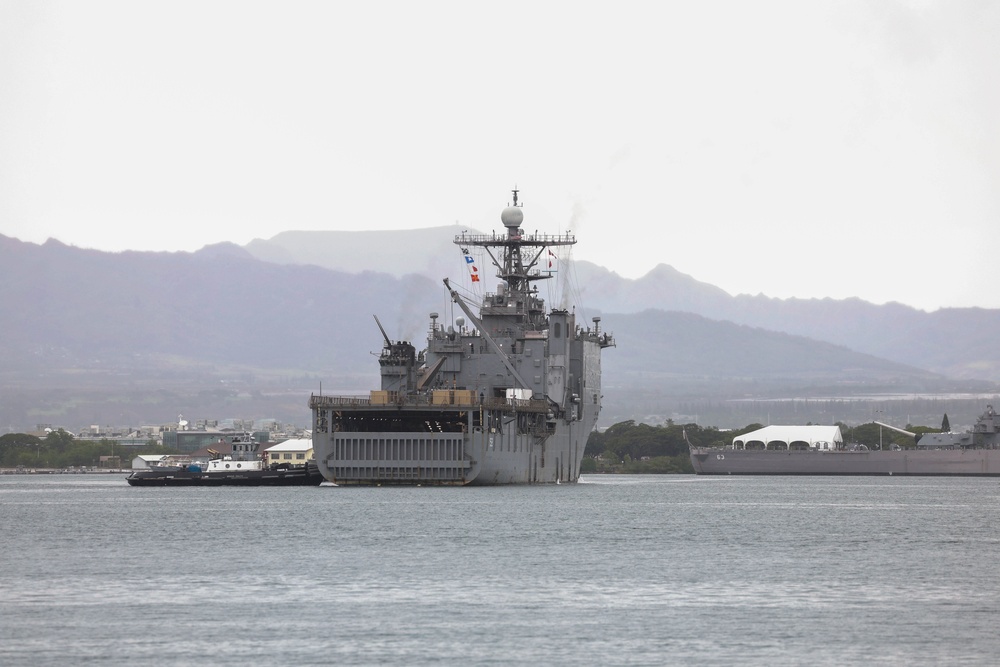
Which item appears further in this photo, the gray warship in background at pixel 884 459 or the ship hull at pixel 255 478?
the gray warship in background at pixel 884 459

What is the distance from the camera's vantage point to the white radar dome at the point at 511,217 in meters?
118

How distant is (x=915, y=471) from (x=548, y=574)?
130402mm

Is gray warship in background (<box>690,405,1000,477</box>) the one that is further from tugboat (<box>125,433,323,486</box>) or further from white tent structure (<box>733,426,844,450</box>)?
tugboat (<box>125,433,323,486</box>)

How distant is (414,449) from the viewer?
9562 centimetres

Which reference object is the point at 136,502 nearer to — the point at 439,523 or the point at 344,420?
the point at 344,420

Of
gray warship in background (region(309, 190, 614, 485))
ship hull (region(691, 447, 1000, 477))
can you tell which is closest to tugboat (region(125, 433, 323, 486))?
gray warship in background (region(309, 190, 614, 485))

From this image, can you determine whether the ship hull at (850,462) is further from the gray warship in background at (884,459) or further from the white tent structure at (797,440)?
the white tent structure at (797,440)

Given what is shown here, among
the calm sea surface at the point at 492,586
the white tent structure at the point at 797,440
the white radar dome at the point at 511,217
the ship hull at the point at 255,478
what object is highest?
the white radar dome at the point at 511,217

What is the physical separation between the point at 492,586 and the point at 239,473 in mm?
66893

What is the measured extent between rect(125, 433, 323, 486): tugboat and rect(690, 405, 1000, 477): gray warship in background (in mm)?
76748

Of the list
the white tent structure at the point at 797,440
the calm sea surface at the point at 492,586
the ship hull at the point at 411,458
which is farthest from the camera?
the white tent structure at the point at 797,440

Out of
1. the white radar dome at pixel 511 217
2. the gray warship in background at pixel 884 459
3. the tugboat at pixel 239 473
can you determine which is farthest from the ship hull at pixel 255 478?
the gray warship in background at pixel 884 459

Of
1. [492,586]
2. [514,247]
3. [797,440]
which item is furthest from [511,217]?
[797,440]

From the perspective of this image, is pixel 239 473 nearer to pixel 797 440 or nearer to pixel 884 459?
pixel 884 459
